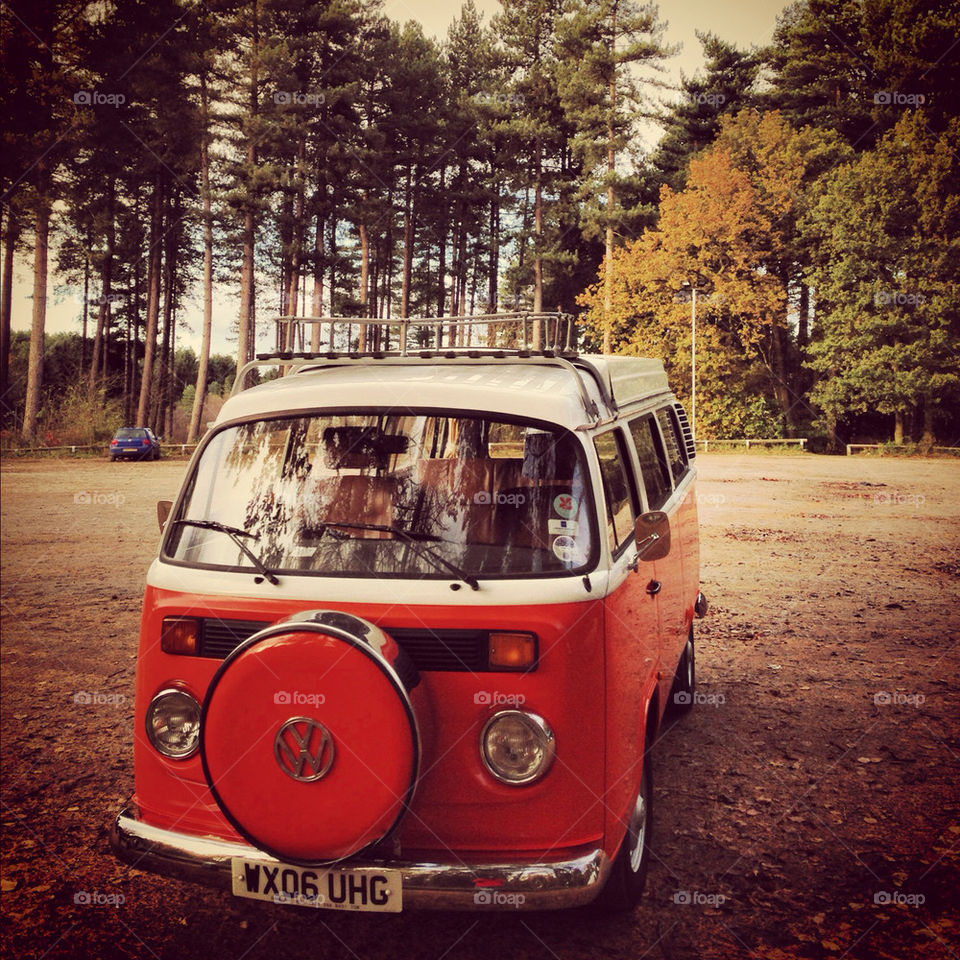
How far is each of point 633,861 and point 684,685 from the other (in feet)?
9.07

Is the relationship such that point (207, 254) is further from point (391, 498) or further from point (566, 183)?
point (391, 498)

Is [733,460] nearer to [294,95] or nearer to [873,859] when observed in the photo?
[294,95]

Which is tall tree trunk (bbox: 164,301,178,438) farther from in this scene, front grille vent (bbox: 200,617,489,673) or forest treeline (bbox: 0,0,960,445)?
front grille vent (bbox: 200,617,489,673)

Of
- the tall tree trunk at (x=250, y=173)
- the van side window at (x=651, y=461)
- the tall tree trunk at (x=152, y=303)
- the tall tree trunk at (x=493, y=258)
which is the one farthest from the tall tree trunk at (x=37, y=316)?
the van side window at (x=651, y=461)

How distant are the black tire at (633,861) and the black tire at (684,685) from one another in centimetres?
218

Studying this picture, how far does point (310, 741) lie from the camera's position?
2639mm

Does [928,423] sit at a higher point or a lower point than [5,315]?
lower

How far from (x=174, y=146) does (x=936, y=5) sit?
1350 inches

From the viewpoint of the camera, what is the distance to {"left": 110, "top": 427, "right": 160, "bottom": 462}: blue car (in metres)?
33.8

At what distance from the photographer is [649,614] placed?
3881 mm

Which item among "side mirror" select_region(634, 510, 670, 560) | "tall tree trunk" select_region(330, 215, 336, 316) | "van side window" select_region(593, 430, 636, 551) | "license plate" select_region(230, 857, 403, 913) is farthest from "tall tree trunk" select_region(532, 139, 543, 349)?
"license plate" select_region(230, 857, 403, 913)

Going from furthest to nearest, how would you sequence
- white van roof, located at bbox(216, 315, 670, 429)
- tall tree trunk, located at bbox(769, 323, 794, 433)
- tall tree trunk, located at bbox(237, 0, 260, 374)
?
tall tree trunk, located at bbox(769, 323, 794, 433)
tall tree trunk, located at bbox(237, 0, 260, 374)
white van roof, located at bbox(216, 315, 670, 429)

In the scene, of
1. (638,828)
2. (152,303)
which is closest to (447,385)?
(638,828)

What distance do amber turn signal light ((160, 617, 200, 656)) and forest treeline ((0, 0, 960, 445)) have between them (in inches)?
1233
